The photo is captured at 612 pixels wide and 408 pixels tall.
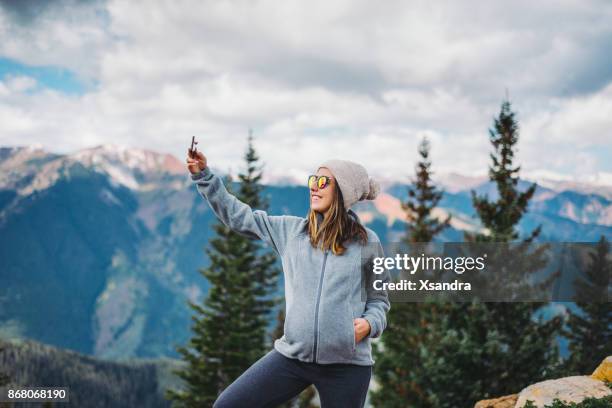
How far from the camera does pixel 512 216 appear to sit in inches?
834

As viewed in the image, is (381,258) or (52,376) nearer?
(381,258)

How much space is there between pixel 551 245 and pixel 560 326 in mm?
3535

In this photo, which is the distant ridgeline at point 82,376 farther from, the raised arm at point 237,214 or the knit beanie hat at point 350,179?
the knit beanie hat at point 350,179

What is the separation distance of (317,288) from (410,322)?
1120 inches

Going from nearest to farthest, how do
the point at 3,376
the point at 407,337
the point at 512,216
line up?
the point at 512,216 < the point at 3,376 < the point at 407,337

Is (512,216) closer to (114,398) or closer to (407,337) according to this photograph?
(407,337)

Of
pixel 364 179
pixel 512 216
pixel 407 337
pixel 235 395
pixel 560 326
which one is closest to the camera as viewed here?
pixel 235 395

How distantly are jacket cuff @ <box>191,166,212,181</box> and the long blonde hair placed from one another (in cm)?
95

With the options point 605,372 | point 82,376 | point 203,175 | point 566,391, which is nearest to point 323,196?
point 203,175

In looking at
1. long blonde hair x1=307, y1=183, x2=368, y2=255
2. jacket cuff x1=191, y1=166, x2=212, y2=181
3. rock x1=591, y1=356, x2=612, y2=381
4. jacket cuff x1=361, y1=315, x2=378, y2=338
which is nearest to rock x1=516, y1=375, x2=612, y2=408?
rock x1=591, y1=356, x2=612, y2=381

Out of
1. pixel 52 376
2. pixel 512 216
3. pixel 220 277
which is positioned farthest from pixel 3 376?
pixel 52 376

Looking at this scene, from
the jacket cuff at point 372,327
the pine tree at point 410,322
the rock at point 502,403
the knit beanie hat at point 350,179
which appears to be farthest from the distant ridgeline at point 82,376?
the knit beanie hat at point 350,179

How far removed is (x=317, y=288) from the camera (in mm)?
4441

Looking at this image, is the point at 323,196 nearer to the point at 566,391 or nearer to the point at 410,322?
the point at 566,391
